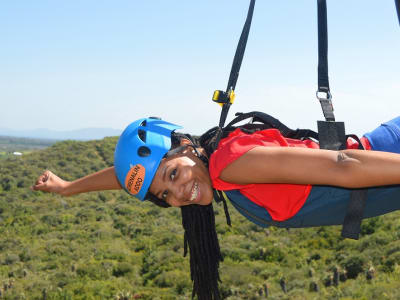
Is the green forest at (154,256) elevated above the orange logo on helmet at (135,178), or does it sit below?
below

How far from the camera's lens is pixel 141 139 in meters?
3.03

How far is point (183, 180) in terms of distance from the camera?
2.90 m

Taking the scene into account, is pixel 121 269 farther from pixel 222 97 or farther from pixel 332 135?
pixel 332 135

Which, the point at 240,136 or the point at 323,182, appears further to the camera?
the point at 240,136

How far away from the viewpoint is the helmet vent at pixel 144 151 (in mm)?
2940

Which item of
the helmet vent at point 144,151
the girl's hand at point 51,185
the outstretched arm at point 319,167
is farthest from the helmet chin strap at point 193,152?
the girl's hand at point 51,185

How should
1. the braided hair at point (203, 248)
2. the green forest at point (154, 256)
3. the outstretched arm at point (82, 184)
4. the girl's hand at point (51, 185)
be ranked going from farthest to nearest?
the green forest at point (154, 256) < the girl's hand at point (51, 185) < the outstretched arm at point (82, 184) < the braided hair at point (203, 248)

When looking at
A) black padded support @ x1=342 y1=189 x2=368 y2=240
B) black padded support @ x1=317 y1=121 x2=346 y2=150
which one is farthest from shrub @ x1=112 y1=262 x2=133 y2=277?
black padded support @ x1=317 y1=121 x2=346 y2=150

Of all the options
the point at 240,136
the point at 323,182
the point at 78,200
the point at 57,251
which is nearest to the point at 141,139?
the point at 240,136

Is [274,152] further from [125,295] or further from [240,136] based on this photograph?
[125,295]

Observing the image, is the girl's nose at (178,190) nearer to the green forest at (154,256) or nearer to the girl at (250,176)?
the girl at (250,176)

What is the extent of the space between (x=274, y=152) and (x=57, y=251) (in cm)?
5241

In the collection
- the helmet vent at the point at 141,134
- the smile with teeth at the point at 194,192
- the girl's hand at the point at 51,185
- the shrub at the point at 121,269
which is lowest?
the shrub at the point at 121,269

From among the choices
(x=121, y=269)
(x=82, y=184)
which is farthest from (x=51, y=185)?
(x=121, y=269)
